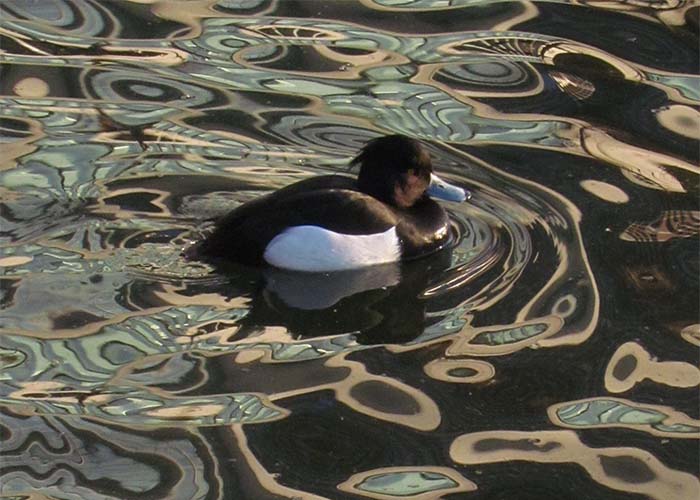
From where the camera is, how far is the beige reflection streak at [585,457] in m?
5.88

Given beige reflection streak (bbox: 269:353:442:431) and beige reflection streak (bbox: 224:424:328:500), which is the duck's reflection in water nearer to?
beige reflection streak (bbox: 269:353:442:431)

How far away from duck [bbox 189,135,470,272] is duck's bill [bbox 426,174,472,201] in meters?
0.15

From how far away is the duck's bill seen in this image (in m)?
7.92

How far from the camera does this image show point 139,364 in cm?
645

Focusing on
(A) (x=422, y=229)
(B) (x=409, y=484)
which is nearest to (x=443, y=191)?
(A) (x=422, y=229)

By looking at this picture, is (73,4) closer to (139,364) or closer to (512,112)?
(512,112)

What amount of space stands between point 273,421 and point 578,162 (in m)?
3.11

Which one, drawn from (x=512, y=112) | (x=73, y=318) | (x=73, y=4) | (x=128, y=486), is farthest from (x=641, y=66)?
(x=128, y=486)

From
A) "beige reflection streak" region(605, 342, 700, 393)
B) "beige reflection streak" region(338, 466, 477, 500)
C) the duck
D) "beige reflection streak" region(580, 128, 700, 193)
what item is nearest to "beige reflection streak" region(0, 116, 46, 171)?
the duck

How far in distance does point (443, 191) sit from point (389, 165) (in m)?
0.36

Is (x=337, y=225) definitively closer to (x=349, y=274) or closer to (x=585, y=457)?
(x=349, y=274)

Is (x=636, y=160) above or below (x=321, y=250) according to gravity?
above

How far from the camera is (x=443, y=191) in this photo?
792 cm

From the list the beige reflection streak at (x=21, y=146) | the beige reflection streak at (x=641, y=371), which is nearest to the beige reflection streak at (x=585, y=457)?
the beige reflection streak at (x=641, y=371)
